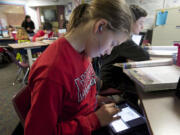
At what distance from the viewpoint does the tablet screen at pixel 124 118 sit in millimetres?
767

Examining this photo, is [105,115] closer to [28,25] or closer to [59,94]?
[59,94]

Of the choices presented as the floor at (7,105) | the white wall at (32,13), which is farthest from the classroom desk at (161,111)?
the white wall at (32,13)

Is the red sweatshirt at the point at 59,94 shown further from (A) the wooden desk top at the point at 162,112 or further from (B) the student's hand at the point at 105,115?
(A) the wooden desk top at the point at 162,112

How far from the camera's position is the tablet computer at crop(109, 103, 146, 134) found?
2.48 feet

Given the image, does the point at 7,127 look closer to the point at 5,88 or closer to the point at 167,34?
the point at 5,88

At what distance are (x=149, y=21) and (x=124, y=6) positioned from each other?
308 centimetres

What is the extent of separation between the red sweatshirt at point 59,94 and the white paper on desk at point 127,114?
354 mm

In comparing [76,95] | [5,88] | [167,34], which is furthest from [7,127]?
[167,34]

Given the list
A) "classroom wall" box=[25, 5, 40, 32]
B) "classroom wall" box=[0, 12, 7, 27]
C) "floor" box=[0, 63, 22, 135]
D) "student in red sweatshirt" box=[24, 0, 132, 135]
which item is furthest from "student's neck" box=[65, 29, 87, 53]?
"classroom wall" box=[25, 5, 40, 32]

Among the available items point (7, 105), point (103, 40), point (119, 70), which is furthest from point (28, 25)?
point (103, 40)

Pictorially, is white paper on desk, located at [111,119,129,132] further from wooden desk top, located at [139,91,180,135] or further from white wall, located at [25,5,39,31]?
white wall, located at [25,5,39,31]

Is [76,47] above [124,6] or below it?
below

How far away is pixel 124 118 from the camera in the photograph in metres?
0.84

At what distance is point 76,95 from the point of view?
53 cm
